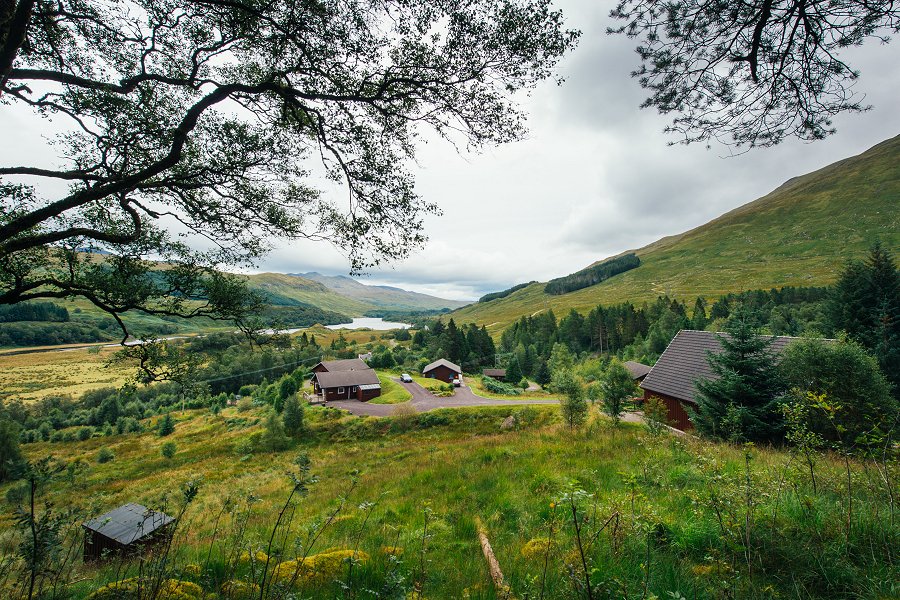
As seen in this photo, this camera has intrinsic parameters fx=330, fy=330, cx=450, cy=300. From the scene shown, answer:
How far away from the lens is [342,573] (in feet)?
12.4

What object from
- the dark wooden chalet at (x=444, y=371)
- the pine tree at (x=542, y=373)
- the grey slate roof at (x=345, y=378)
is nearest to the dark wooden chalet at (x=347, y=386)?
the grey slate roof at (x=345, y=378)

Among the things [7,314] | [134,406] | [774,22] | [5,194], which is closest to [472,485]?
[774,22]

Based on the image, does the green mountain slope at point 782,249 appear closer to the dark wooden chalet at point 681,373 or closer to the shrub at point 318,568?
the dark wooden chalet at point 681,373

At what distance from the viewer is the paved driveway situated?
47344mm

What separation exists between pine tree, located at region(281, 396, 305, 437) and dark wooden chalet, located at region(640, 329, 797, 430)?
3730 centimetres

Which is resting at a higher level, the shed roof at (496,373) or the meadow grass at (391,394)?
the meadow grass at (391,394)

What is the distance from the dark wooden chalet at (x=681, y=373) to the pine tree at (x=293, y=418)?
37.3 meters

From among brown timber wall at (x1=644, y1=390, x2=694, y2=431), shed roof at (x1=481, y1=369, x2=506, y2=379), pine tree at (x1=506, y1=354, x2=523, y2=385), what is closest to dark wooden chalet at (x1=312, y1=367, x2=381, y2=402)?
shed roof at (x1=481, y1=369, x2=506, y2=379)

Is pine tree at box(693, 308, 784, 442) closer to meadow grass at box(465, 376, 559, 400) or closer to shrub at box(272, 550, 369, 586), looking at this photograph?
shrub at box(272, 550, 369, 586)

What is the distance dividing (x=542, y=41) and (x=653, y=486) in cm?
825

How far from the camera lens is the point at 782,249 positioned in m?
154

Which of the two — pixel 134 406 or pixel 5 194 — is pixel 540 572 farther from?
pixel 134 406

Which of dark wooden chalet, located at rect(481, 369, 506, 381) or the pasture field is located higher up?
the pasture field

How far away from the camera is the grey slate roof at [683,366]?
21.7m
